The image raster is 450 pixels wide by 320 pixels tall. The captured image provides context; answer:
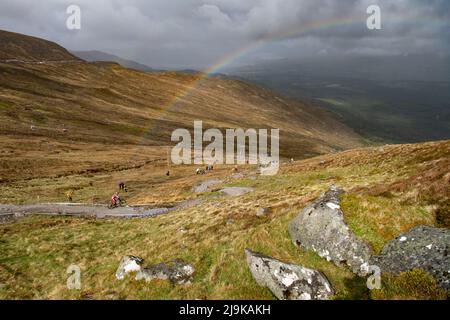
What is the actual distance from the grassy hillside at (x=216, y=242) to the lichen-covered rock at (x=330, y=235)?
1.28 ft

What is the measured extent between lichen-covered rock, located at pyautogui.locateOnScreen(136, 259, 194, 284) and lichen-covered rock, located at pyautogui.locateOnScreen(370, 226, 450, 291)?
848 centimetres

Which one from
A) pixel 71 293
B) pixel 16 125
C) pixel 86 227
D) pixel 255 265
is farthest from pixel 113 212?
pixel 16 125

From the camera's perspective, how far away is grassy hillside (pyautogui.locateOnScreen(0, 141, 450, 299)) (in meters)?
17.2

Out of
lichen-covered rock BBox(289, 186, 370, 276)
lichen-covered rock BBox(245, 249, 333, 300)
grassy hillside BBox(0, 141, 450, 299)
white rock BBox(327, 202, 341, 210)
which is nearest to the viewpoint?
lichen-covered rock BBox(245, 249, 333, 300)

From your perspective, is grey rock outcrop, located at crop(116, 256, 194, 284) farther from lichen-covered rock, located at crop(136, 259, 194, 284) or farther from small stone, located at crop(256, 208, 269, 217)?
small stone, located at crop(256, 208, 269, 217)

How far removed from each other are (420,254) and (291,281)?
5.24m

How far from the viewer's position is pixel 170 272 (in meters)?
19.0

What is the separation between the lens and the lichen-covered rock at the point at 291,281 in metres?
15.7

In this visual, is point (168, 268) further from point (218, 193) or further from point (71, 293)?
point (218, 193)

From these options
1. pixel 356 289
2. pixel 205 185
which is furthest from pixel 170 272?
pixel 205 185

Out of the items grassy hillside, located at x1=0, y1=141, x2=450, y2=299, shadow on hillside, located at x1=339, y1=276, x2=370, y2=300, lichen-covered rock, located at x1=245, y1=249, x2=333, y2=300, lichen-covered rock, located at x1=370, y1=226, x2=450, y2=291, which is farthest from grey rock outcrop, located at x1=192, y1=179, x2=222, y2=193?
lichen-covered rock, located at x1=370, y1=226, x2=450, y2=291

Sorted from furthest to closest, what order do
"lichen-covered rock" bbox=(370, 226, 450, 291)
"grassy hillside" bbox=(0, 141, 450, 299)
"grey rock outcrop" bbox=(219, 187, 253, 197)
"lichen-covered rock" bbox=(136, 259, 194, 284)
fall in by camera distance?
"grey rock outcrop" bbox=(219, 187, 253, 197) → "lichen-covered rock" bbox=(136, 259, 194, 284) → "grassy hillside" bbox=(0, 141, 450, 299) → "lichen-covered rock" bbox=(370, 226, 450, 291)

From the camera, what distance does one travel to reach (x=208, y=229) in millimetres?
29266
